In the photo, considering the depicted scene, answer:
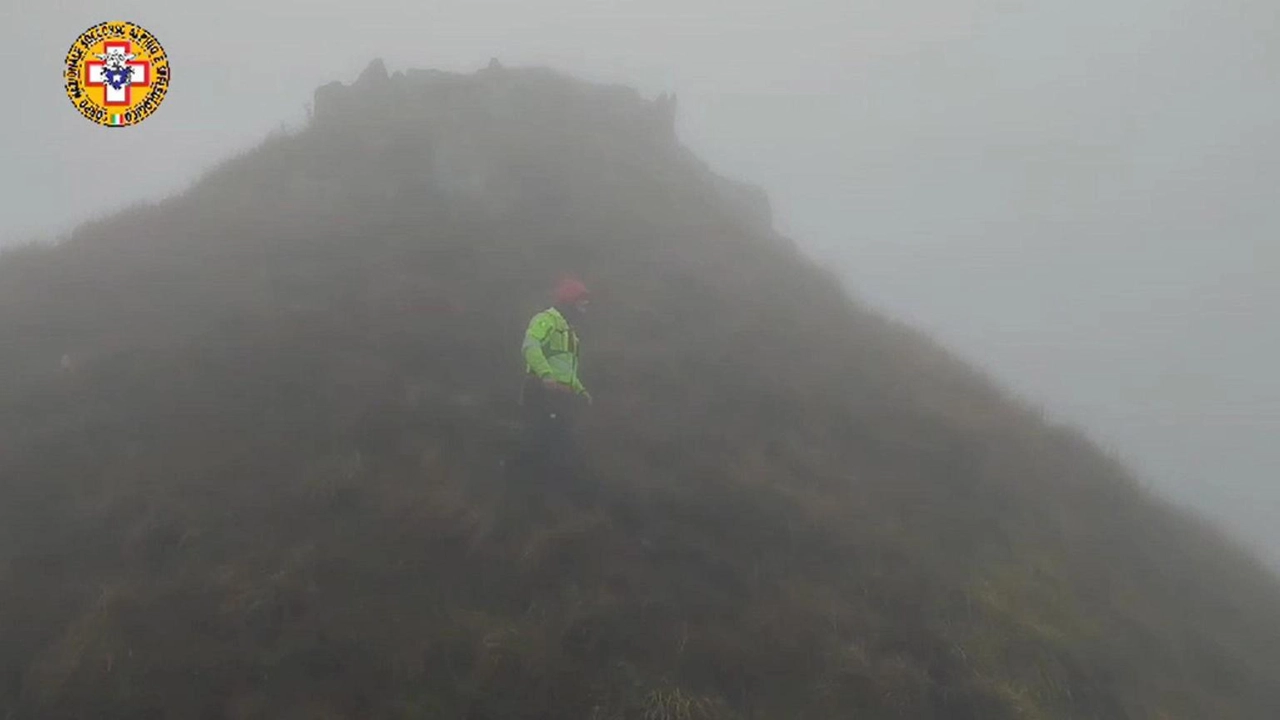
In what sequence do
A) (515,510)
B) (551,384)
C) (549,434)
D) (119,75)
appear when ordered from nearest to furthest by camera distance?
(515,510) → (551,384) → (549,434) → (119,75)

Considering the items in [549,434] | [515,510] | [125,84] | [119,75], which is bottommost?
[515,510]

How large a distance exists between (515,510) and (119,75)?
14.5 m

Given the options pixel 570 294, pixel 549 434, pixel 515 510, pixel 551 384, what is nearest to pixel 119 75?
pixel 570 294

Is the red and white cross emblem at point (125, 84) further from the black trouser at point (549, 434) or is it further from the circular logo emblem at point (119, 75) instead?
the black trouser at point (549, 434)

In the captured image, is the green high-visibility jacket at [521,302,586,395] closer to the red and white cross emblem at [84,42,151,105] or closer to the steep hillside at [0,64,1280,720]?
the steep hillside at [0,64,1280,720]

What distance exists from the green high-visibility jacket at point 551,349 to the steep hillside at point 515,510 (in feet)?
4.33

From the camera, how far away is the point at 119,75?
16.6m

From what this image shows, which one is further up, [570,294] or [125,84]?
[125,84]

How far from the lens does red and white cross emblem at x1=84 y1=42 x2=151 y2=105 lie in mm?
16219

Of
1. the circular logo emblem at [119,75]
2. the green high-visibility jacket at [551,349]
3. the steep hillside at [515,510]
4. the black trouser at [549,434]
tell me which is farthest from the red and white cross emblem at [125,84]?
the black trouser at [549,434]

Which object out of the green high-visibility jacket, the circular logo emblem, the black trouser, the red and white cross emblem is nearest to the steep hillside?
the black trouser

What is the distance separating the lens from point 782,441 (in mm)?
11852

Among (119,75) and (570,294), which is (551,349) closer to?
(570,294)

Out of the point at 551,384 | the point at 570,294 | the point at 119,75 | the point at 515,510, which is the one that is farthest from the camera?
the point at 119,75
